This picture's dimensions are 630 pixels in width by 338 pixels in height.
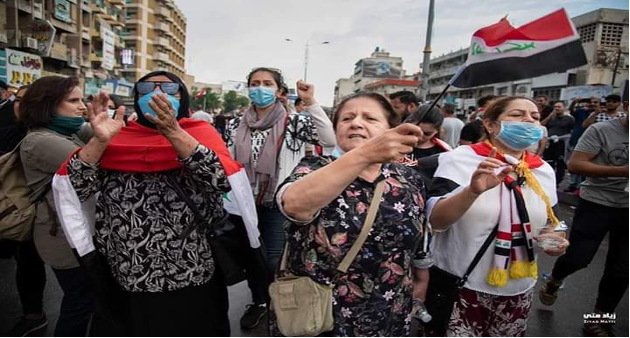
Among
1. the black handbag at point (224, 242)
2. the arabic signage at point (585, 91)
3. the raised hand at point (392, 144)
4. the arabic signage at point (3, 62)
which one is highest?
the arabic signage at point (585, 91)

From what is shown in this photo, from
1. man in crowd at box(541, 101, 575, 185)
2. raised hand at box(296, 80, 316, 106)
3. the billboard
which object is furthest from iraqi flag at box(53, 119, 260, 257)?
the billboard

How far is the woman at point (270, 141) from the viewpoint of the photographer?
2.90 metres

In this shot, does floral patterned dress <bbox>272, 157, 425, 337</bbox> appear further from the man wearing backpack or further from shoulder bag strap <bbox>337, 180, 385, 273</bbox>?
the man wearing backpack

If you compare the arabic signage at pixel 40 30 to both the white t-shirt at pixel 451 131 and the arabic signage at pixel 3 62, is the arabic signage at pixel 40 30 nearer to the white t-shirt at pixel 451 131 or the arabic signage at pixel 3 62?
the arabic signage at pixel 3 62

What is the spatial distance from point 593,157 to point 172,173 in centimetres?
276

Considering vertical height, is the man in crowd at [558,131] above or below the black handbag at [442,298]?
above

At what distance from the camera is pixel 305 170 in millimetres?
1456

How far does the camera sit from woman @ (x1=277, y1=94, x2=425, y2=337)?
4.51ft

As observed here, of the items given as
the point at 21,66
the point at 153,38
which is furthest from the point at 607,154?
the point at 153,38

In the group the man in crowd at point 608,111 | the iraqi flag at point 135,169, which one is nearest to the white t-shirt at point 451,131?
the man in crowd at point 608,111

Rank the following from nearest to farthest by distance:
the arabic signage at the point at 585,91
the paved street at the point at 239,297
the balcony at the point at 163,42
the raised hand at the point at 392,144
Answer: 1. the raised hand at the point at 392,144
2. the paved street at the point at 239,297
3. the arabic signage at the point at 585,91
4. the balcony at the point at 163,42

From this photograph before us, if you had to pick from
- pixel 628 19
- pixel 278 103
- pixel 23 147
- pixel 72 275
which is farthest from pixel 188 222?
pixel 628 19

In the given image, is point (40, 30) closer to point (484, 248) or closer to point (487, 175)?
point (487, 175)

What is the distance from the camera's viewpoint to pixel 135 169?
5.79ft
